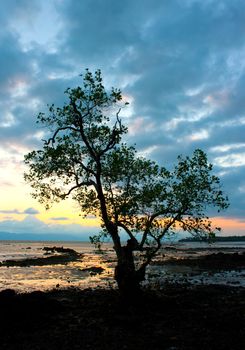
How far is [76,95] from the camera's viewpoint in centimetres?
2678

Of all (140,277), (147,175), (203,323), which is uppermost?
(147,175)

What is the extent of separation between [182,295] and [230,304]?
5319mm

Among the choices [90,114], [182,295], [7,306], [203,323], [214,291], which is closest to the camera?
[203,323]

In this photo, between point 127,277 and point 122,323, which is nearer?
point 122,323

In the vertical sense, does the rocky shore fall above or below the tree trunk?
below

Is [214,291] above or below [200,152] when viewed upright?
below

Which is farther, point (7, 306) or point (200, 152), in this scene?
point (200, 152)

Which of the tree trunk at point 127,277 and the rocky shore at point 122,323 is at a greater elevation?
the tree trunk at point 127,277

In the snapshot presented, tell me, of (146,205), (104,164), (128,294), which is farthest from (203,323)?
(104,164)

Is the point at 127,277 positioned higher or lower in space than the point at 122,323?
higher

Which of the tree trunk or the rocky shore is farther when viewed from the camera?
the tree trunk

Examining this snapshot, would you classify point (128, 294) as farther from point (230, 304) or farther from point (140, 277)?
point (230, 304)

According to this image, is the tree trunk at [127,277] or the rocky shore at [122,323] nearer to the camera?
the rocky shore at [122,323]

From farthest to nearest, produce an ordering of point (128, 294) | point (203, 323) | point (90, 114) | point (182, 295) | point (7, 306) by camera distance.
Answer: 1. point (182, 295)
2. point (90, 114)
3. point (128, 294)
4. point (7, 306)
5. point (203, 323)
